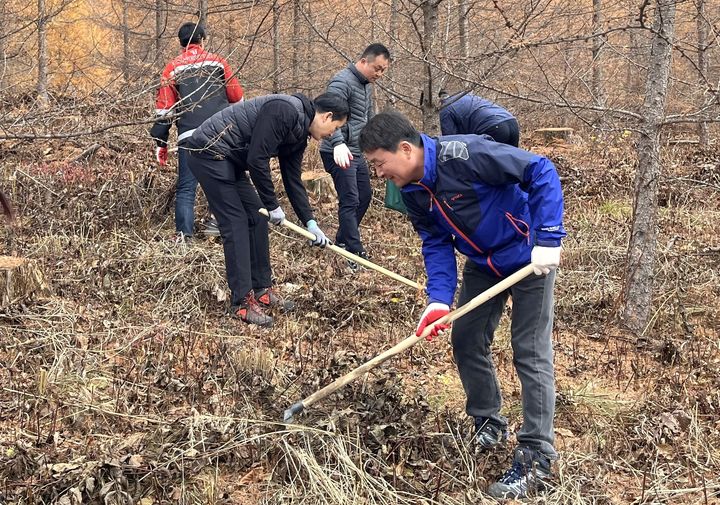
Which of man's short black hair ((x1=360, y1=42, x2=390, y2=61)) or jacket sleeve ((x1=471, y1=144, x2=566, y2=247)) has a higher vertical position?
man's short black hair ((x1=360, y1=42, x2=390, y2=61))

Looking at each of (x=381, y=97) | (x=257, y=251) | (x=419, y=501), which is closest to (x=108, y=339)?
(x=257, y=251)

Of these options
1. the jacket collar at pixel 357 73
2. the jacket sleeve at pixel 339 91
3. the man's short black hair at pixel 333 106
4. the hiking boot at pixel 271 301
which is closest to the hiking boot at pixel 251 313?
the hiking boot at pixel 271 301

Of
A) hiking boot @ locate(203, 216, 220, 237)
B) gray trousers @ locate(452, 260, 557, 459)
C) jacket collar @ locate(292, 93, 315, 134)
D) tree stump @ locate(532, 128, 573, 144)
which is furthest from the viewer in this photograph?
tree stump @ locate(532, 128, 573, 144)

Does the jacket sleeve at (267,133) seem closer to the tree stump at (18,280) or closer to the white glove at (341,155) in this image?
the white glove at (341,155)

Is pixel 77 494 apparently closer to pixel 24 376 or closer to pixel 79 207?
pixel 24 376

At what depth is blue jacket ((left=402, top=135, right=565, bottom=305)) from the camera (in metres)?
2.99

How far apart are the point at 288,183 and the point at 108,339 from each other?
5.57 ft

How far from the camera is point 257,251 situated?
5.62m

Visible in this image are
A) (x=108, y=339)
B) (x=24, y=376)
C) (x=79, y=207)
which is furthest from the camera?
(x=79, y=207)

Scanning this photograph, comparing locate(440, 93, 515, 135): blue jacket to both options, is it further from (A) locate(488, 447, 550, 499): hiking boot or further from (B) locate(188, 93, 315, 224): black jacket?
(A) locate(488, 447, 550, 499): hiking boot

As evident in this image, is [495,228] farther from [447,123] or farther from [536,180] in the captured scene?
[447,123]

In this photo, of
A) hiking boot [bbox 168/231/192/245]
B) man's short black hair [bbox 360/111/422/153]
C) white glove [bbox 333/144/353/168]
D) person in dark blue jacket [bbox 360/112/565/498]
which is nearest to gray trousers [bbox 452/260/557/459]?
person in dark blue jacket [bbox 360/112/565/498]

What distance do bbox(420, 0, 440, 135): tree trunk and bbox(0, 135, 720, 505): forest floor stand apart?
1.30 m

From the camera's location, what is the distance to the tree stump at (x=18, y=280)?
5.24 meters
